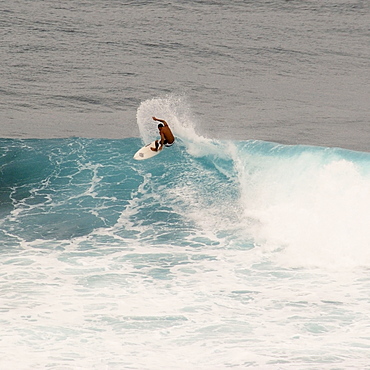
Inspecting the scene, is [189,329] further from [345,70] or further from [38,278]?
[345,70]

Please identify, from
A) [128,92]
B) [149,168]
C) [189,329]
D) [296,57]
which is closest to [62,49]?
[128,92]

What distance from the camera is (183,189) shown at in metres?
22.8

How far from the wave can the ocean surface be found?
7cm

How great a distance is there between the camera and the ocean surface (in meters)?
14.1

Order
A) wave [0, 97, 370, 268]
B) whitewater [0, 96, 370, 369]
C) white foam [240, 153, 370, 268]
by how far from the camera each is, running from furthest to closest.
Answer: wave [0, 97, 370, 268] < white foam [240, 153, 370, 268] < whitewater [0, 96, 370, 369]

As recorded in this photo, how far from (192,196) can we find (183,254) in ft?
14.1

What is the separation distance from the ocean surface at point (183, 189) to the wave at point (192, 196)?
7cm

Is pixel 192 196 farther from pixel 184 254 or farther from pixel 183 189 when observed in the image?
pixel 184 254

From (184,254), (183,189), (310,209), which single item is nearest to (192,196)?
(183,189)

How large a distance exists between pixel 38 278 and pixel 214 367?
554cm

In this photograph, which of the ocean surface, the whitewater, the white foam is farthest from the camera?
the white foam

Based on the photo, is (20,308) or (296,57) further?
(296,57)

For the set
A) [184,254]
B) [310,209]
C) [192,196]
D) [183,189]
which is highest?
[183,189]

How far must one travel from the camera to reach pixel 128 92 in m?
31.7
